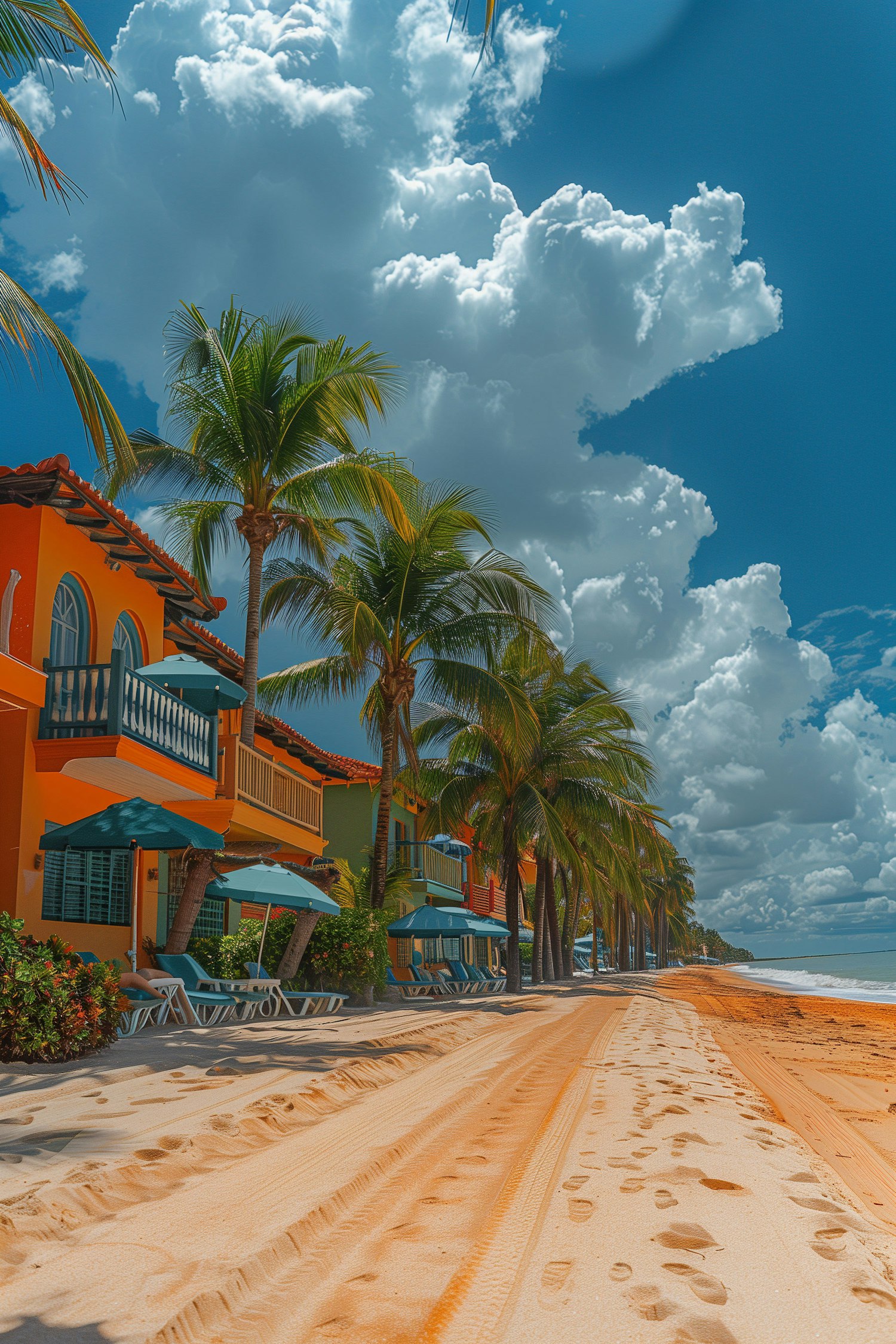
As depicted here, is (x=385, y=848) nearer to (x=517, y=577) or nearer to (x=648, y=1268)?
(x=517, y=577)

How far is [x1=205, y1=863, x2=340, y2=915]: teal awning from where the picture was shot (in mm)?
11844

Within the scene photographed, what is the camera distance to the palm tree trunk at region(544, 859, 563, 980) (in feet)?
90.2

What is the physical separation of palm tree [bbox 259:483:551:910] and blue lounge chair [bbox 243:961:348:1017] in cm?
285

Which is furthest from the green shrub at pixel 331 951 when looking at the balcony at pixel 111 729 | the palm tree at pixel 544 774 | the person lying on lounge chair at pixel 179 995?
the palm tree at pixel 544 774

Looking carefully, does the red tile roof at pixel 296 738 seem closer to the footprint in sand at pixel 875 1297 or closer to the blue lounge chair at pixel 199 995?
the blue lounge chair at pixel 199 995

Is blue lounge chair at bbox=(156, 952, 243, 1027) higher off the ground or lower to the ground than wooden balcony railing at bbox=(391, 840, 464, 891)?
lower

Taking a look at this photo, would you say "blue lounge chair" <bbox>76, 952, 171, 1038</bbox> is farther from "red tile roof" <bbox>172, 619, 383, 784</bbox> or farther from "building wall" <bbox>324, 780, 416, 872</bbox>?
"building wall" <bbox>324, 780, 416, 872</bbox>

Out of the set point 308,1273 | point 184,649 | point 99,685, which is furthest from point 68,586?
point 308,1273

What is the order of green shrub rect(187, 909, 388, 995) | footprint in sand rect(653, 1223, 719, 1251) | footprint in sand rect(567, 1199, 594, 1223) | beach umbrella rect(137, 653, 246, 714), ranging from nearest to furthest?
footprint in sand rect(653, 1223, 719, 1251) < footprint in sand rect(567, 1199, 594, 1223) < beach umbrella rect(137, 653, 246, 714) < green shrub rect(187, 909, 388, 995)

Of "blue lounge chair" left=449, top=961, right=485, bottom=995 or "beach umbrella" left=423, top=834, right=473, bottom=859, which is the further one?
"beach umbrella" left=423, top=834, right=473, bottom=859

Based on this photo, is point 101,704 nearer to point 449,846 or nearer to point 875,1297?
point 875,1297

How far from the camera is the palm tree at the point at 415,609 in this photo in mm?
16719

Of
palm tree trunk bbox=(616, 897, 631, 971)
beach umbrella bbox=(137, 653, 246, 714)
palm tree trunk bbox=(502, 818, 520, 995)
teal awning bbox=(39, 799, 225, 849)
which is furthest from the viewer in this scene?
palm tree trunk bbox=(616, 897, 631, 971)

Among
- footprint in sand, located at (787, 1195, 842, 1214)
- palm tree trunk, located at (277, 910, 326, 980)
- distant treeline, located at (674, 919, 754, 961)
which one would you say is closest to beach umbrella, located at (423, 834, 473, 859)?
palm tree trunk, located at (277, 910, 326, 980)
